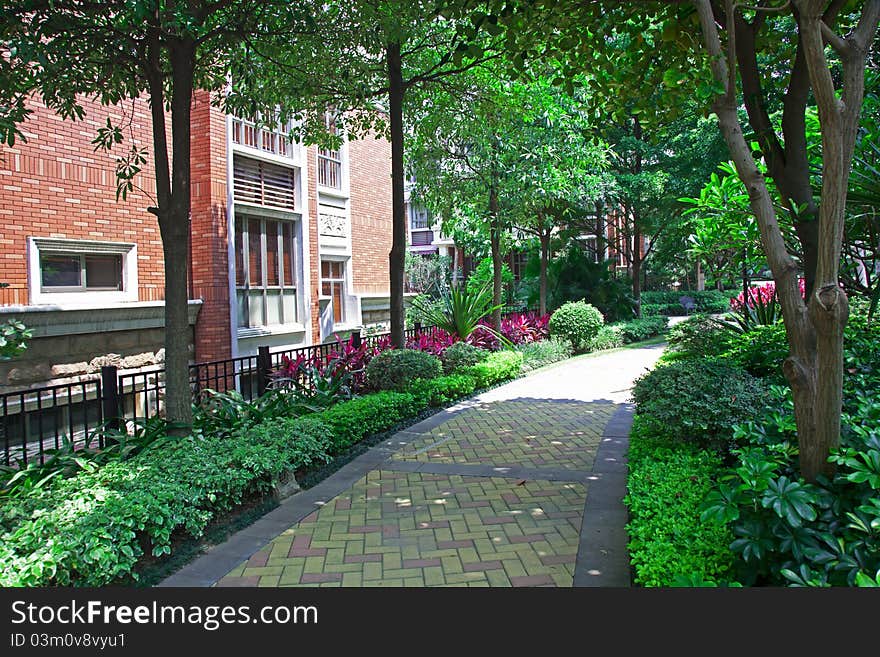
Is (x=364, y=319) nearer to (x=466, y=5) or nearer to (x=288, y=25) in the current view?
(x=288, y=25)

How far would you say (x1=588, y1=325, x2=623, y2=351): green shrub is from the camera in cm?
1659

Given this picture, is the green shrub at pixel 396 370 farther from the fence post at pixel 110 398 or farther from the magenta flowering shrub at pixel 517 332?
the magenta flowering shrub at pixel 517 332

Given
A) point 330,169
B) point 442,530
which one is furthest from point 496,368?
point 330,169

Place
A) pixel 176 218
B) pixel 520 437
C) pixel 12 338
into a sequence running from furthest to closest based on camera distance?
pixel 520 437, pixel 176 218, pixel 12 338

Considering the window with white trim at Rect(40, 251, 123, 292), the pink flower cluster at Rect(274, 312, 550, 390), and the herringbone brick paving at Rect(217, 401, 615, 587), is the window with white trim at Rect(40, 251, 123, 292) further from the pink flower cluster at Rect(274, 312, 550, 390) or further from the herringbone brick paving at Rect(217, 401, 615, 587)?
the herringbone brick paving at Rect(217, 401, 615, 587)

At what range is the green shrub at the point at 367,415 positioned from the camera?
6.71 m

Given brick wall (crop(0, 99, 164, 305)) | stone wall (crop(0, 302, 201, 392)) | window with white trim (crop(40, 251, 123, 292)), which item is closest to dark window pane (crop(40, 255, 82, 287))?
window with white trim (crop(40, 251, 123, 292))

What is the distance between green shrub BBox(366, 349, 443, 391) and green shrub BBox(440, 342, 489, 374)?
1.60 m

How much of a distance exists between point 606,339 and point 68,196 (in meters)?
12.8

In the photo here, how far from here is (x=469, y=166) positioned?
13750 millimetres

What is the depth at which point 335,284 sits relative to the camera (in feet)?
59.5

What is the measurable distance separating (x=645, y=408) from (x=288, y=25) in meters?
5.36

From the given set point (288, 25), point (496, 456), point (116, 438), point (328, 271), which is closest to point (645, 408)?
point (496, 456)

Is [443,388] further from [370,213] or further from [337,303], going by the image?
[370,213]
